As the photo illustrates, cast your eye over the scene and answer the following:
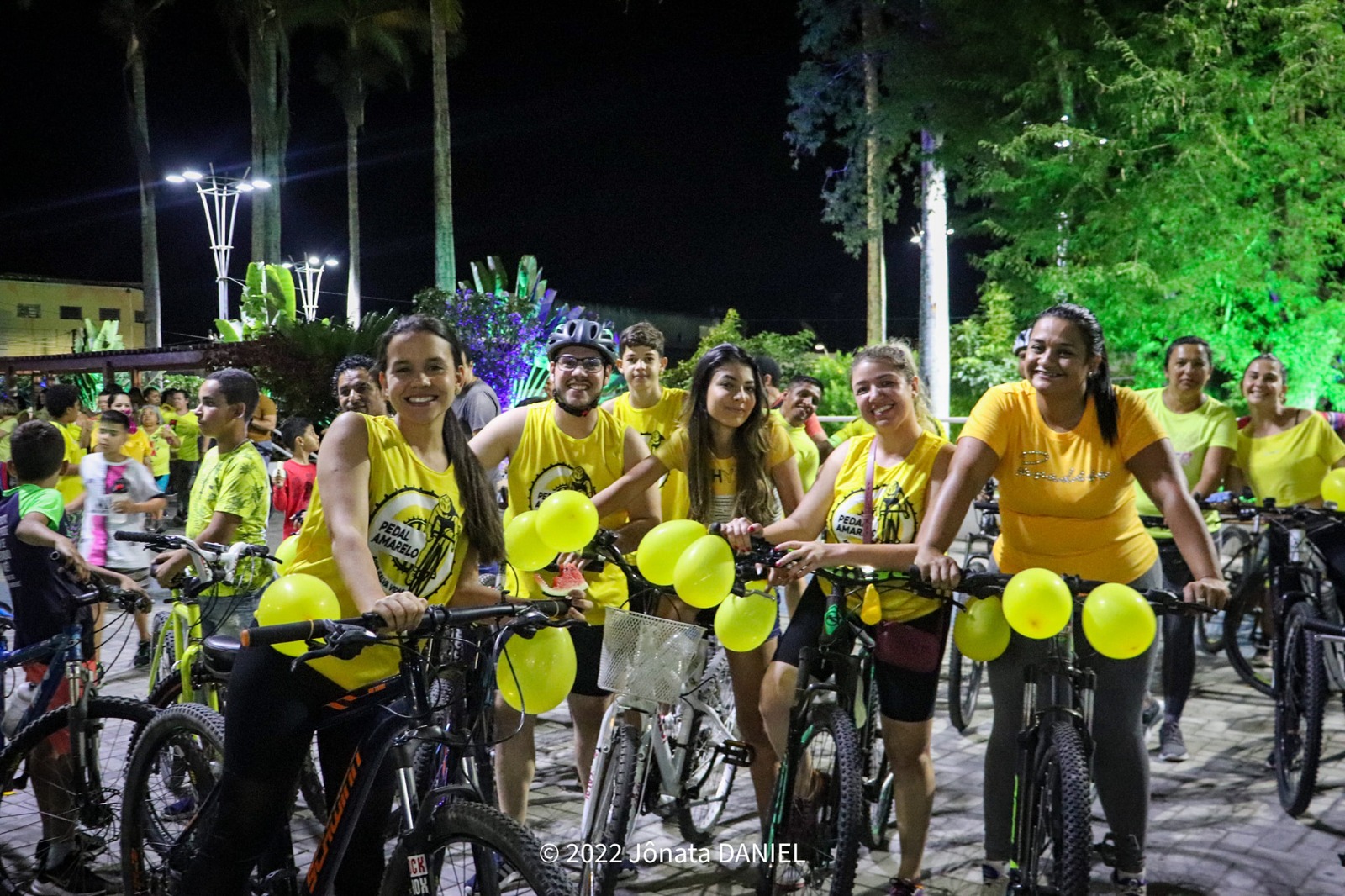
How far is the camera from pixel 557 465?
444cm

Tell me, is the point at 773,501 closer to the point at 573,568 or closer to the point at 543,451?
the point at 543,451

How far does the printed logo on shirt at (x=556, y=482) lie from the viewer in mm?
4414

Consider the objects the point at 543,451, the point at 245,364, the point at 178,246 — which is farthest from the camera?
the point at 178,246

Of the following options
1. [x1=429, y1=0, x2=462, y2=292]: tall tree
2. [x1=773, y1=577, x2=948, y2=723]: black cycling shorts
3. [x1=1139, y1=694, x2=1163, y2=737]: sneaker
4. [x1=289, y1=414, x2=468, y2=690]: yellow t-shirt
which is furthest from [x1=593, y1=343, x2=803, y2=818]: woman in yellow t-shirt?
[x1=429, y1=0, x2=462, y2=292]: tall tree

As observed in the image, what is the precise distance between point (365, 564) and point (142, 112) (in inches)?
1580

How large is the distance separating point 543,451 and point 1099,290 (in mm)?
9482

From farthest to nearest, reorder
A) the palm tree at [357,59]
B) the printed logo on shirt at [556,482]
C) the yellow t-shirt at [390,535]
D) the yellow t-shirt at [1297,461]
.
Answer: the palm tree at [357,59] < the yellow t-shirt at [1297,461] < the printed logo on shirt at [556,482] < the yellow t-shirt at [390,535]

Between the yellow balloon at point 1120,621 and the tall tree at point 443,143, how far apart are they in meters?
A: 24.6

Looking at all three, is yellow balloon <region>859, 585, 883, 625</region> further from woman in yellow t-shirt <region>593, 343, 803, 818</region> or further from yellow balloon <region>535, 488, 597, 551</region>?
yellow balloon <region>535, 488, 597, 551</region>

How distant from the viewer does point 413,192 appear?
54.2 meters

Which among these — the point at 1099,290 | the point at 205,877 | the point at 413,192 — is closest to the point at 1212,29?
the point at 1099,290

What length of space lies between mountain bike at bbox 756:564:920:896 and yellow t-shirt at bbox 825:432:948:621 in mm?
169

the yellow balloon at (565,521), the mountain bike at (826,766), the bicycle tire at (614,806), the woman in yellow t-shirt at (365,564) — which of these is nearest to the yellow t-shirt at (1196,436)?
the mountain bike at (826,766)

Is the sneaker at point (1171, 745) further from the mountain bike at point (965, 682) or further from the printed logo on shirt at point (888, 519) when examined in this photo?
Answer: the printed logo on shirt at point (888, 519)
